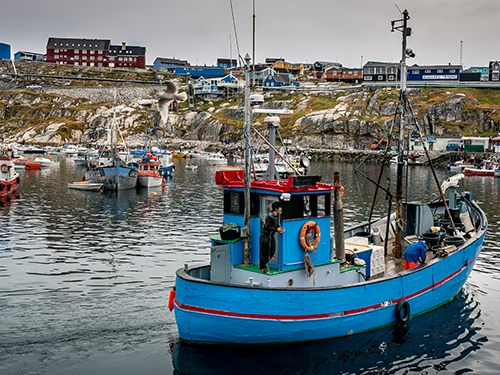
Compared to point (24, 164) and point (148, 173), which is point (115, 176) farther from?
point (24, 164)

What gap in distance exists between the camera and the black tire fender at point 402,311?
16.0 metres

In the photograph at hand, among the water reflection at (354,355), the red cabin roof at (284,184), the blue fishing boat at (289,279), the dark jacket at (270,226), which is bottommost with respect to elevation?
the water reflection at (354,355)

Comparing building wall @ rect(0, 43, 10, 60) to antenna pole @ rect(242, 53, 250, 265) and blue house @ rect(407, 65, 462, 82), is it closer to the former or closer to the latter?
blue house @ rect(407, 65, 462, 82)

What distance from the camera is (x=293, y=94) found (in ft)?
511

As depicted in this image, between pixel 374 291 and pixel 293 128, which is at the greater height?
pixel 293 128

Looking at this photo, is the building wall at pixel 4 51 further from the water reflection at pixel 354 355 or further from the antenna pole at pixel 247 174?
the water reflection at pixel 354 355

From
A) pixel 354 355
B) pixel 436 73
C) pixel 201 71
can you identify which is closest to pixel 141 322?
pixel 354 355

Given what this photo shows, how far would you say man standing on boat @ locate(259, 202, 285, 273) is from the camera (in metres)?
13.9

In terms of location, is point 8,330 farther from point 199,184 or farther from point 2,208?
point 199,184

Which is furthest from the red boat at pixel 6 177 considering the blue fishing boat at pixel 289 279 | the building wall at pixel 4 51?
the building wall at pixel 4 51

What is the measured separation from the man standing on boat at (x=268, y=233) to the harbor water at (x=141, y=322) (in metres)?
2.65

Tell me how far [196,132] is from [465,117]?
79418 mm

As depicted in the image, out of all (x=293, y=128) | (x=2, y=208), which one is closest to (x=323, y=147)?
(x=293, y=128)

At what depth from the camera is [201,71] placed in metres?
183
